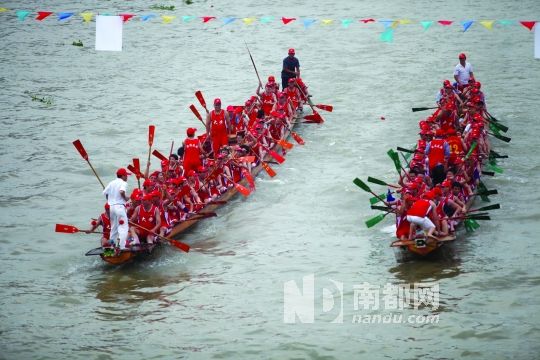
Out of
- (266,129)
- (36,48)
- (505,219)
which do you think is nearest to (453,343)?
(505,219)

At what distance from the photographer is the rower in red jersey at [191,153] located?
20375mm

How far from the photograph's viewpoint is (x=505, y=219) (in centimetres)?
1914

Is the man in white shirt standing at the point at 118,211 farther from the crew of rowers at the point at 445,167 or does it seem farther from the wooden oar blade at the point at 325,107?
the wooden oar blade at the point at 325,107

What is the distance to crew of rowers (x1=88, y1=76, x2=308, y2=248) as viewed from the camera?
1736 cm

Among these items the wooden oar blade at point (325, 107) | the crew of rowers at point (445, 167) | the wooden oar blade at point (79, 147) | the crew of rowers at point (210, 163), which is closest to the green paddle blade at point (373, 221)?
the crew of rowers at point (445, 167)

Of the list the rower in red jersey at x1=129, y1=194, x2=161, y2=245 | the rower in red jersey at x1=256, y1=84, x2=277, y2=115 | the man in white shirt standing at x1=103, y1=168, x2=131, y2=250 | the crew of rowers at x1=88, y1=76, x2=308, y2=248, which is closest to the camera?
the man in white shirt standing at x1=103, y1=168, x2=131, y2=250

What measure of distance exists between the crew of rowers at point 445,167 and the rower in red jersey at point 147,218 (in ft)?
13.9

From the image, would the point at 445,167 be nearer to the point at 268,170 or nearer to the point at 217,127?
the point at 268,170

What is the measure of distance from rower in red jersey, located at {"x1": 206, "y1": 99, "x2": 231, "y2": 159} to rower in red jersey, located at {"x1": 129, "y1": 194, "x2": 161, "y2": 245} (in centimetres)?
455

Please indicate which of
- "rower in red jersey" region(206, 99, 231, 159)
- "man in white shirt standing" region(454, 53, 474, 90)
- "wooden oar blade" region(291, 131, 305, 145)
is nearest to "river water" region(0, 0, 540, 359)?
"wooden oar blade" region(291, 131, 305, 145)

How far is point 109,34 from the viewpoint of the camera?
68.1 feet

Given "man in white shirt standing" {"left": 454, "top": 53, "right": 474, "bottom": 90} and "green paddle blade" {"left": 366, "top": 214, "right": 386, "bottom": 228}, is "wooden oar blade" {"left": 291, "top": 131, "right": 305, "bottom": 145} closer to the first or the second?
"man in white shirt standing" {"left": 454, "top": 53, "right": 474, "bottom": 90}

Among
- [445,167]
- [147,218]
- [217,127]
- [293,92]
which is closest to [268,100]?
[293,92]

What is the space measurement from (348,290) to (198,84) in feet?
48.9
